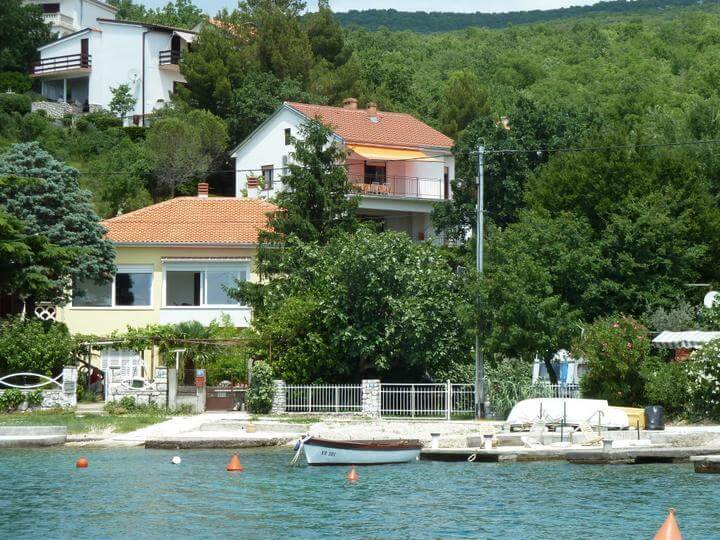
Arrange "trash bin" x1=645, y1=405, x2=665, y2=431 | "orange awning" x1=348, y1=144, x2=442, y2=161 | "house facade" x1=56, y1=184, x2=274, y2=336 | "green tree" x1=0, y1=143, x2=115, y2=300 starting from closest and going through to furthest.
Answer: "trash bin" x1=645, y1=405, x2=665, y2=431 → "green tree" x1=0, y1=143, x2=115, y2=300 → "house facade" x1=56, y1=184, x2=274, y2=336 → "orange awning" x1=348, y1=144, x2=442, y2=161

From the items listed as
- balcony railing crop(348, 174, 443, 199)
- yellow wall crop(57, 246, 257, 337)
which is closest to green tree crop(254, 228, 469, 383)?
yellow wall crop(57, 246, 257, 337)


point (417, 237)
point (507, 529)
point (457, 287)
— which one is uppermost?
point (417, 237)

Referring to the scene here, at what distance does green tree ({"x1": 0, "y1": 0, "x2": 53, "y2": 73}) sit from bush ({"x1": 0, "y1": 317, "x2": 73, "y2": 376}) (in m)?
51.8

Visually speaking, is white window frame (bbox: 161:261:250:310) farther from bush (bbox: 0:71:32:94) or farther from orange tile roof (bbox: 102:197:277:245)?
bush (bbox: 0:71:32:94)

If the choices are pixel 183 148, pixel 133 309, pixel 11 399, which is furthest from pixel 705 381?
pixel 183 148

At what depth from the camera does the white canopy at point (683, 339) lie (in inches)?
1583

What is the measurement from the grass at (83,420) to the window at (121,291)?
1030 centimetres

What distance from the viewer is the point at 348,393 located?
134 ft

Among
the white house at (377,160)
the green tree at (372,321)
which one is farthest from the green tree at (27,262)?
the white house at (377,160)

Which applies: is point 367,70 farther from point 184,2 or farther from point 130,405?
point 130,405

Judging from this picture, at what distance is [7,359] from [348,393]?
11822mm

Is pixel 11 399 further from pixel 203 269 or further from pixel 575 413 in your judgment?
pixel 575 413

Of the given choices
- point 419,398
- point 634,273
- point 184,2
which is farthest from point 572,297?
point 184,2

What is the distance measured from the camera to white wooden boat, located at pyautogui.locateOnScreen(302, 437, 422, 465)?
32781 millimetres
